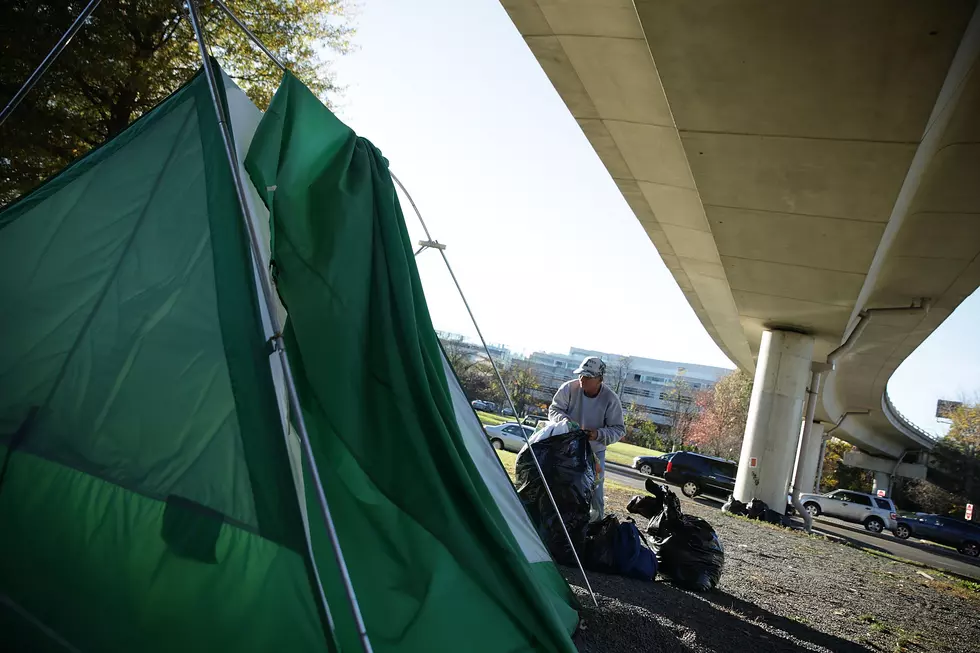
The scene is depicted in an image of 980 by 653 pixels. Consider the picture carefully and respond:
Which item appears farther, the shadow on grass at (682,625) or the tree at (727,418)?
the tree at (727,418)

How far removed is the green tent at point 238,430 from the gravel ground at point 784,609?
1.32m

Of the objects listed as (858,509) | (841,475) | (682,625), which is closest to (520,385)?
(858,509)

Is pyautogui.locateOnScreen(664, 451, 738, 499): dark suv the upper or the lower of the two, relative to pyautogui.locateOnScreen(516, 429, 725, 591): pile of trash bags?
lower

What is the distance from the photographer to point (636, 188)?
991 cm

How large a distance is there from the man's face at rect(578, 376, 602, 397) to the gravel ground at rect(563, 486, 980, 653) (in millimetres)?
1520

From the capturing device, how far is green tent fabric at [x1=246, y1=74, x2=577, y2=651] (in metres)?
2.40

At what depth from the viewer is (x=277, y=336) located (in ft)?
7.57

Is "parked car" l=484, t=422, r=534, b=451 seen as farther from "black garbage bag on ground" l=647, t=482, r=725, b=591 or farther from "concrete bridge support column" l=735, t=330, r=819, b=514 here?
"black garbage bag on ground" l=647, t=482, r=725, b=591

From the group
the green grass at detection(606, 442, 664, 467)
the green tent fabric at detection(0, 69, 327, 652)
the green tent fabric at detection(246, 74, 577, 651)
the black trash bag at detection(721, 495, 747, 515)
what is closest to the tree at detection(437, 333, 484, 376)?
the green tent fabric at detection(246, 74, 577, 651)

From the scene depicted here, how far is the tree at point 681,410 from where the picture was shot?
5538 cm

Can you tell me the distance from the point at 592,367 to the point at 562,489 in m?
1.15

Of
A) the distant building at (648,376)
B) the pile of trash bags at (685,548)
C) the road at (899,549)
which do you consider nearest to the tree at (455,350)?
the pile of trash bags at (685,548)

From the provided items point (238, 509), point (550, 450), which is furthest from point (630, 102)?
point (238, 509)

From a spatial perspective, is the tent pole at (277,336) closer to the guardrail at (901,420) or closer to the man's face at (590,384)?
the man's face at (590,384)
